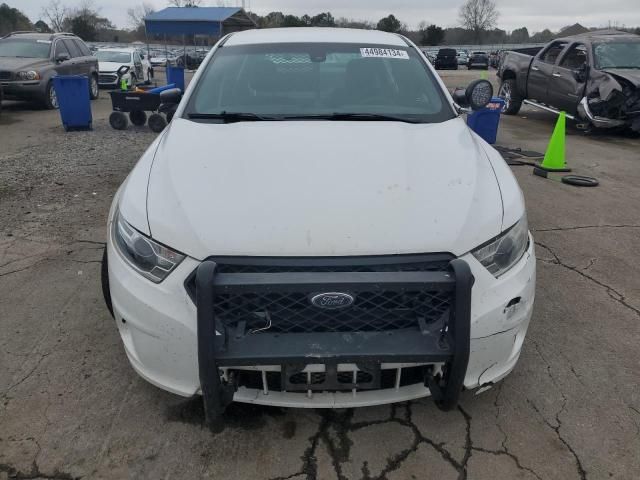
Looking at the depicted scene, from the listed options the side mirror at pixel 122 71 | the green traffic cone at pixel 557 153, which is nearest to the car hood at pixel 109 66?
the side mirror at pixel 122 71

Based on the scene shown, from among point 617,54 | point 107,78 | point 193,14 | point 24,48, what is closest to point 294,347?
point 617,54

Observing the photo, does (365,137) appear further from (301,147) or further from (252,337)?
(252,337)

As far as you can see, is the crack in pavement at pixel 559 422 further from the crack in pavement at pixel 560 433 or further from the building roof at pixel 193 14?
the building roof at pixel 193 14

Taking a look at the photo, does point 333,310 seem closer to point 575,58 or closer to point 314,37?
point 314,37

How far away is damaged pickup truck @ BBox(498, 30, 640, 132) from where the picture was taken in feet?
30.4

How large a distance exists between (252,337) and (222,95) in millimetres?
1910

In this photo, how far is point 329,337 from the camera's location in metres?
1.94

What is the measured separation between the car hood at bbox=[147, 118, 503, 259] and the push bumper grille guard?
0.47ft

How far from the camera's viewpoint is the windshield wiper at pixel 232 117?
3006 mm

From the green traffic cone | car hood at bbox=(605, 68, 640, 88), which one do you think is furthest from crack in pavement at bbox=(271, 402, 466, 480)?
car hood at bbox=(605, 68, 640, 88)

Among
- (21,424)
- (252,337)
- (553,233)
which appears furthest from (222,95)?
(553,233)

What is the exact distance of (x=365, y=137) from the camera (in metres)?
2.70

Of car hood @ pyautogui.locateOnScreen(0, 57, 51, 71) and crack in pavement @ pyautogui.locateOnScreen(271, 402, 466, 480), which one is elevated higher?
car hood @ pyautogui.locateOnScreen(0, 57, 51, 71)

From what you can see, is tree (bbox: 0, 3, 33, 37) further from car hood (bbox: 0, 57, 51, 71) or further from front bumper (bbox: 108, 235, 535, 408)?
front bumper (bbox: 108, 235, 535, 408)
